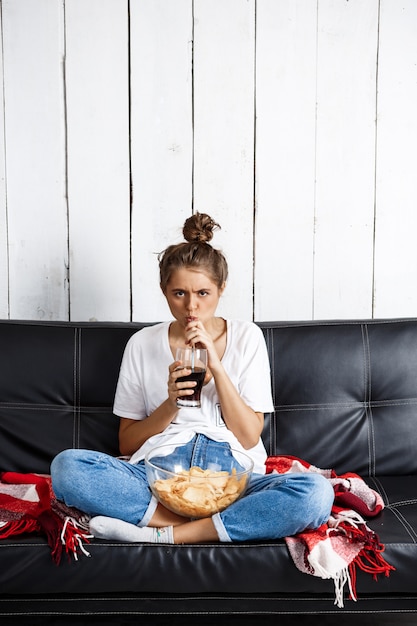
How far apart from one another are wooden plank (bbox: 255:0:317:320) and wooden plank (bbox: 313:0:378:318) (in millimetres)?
37

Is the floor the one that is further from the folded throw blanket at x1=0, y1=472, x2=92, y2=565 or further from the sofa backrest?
the sofa backrest

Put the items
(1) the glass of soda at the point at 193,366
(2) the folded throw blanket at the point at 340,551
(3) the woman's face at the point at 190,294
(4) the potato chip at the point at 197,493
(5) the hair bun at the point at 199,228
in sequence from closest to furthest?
(2) the folded throw blanket at the point at 340,551
(4) the potato chip at the point at 197,493
(1) the glass of soda at the point at 193,366
(3) the woman's face at the point at 190,294
(5) the hair bun at the point at 199,228

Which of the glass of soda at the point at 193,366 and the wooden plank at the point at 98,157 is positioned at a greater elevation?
the wooden plank at the point at 98,157

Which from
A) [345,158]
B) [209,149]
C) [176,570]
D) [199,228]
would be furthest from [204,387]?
[345,158]

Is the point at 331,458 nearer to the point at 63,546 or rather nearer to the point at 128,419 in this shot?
the point at 128,419

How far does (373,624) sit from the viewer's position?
1852mm

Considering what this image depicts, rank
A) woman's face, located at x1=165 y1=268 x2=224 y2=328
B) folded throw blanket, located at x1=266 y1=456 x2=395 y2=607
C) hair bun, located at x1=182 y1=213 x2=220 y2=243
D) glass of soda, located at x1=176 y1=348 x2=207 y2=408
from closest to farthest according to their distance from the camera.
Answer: folded throw blanket, located at x1=266 y1=456 x2=395 y2=607 → glass of soda, located at x1=176 y1=348 x2=207 y2=408 → woman's face, located at x1=165 y1=268 x2=224 y2=328 → hair bun, located at x1=182 y1=213 x2=220 y2=243

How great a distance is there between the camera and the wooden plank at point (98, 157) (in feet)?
8.50

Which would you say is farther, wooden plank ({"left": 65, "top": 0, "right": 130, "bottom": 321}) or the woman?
wooden plank ({"left": 65, "top": 0, "right": 130, "bottom": 321})

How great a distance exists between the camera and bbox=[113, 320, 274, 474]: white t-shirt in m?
2.14

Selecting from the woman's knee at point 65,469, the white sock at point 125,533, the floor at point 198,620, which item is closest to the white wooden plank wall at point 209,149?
the woman's knee at point 65,469

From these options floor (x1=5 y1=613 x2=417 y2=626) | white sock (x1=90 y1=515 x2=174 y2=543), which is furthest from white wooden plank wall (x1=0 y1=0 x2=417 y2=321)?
floor (x1=5 y1=613 x2=417 y2=626)

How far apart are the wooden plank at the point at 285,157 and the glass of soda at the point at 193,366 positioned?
86 cm

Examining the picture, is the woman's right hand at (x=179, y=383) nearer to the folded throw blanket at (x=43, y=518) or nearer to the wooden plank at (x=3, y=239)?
the folded throw blanket at (x=43, y=518)
